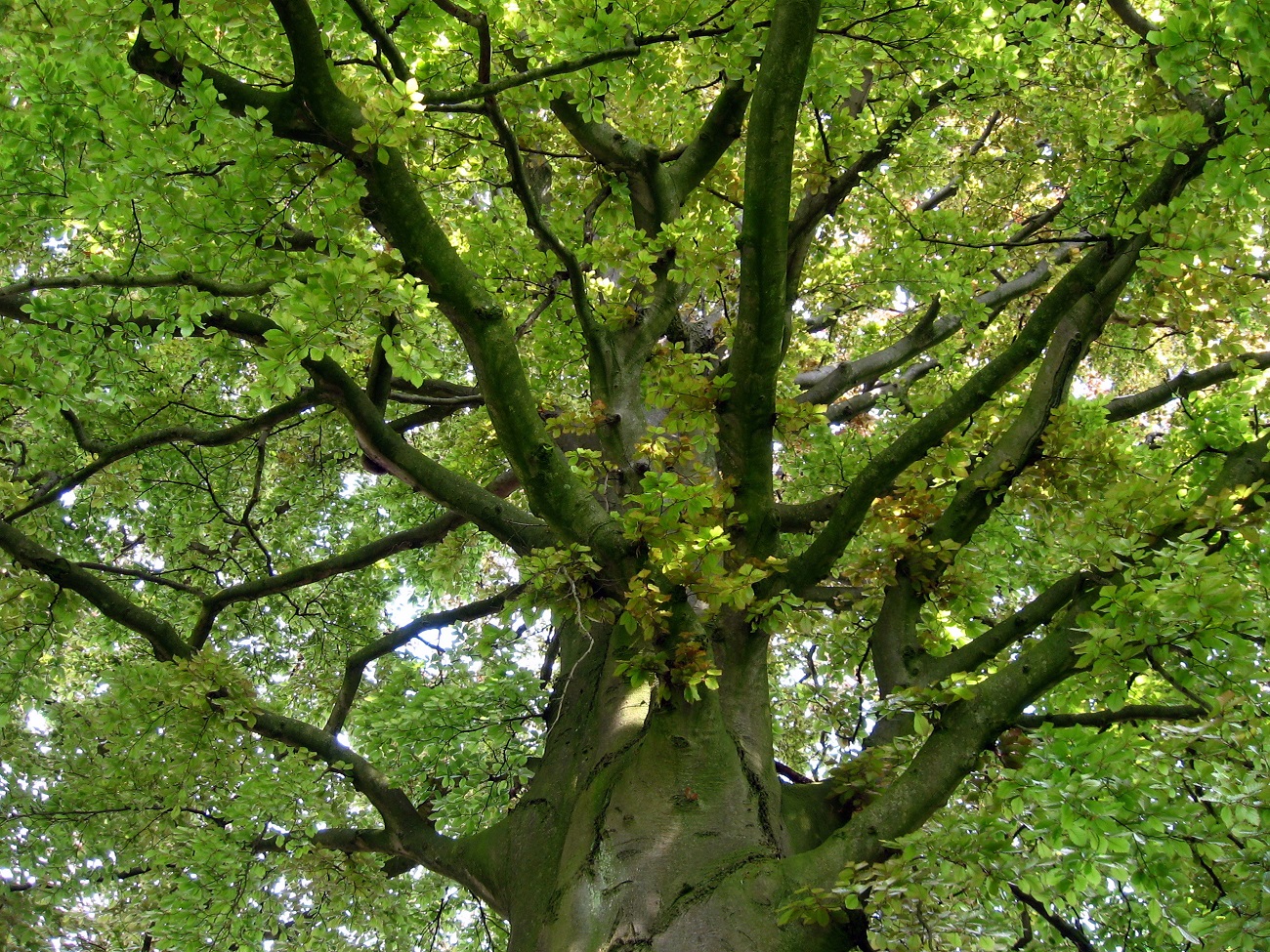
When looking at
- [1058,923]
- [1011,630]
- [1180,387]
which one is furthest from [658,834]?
[1180,387]

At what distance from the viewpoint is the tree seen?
10.7 feet

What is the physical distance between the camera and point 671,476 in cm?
338

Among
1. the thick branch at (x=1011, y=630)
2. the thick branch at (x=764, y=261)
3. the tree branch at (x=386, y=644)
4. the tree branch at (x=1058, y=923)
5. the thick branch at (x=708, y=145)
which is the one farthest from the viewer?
the tree branch at (x=386, y=644)

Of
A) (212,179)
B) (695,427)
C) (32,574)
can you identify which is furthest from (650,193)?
(32,574)

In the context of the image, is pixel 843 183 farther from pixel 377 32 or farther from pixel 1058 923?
pixel 1058 923

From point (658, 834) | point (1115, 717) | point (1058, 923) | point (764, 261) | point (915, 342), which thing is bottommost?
point (1058, 923)

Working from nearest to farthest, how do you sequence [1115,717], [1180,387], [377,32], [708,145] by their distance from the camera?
[1115,717] < [377,32] < [1180,387] < [708,145]

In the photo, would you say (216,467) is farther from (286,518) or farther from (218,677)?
(218,677)

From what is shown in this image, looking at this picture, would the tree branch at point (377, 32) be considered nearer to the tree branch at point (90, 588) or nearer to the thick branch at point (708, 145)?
the thick branch at point (708, 145)

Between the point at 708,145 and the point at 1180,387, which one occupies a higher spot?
the point at 708,145

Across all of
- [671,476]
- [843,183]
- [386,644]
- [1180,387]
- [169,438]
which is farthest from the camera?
[386,644]

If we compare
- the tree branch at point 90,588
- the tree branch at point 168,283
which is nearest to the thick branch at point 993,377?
the tree branch at point 168,283

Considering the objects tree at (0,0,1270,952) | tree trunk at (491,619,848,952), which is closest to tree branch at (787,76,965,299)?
tree at (0,0,1270,952)

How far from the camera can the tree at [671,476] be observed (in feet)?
10.7
